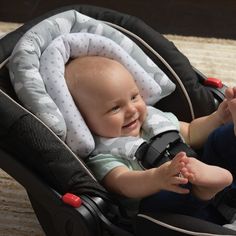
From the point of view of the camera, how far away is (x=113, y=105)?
118 cm

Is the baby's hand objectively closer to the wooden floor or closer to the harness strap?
the harness strap

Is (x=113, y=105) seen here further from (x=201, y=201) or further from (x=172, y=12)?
(x=172, y=12)

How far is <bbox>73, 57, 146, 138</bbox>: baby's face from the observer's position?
117cm

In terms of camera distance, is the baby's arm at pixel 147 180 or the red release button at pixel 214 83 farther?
the red release button at pixel 214 83

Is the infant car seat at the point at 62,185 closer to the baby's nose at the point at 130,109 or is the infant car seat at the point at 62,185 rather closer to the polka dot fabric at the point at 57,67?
the polka dot fabric at the point at 57,67

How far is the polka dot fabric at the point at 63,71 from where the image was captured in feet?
3.79

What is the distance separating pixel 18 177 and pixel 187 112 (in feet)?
1.56

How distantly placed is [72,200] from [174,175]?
0.19 meters

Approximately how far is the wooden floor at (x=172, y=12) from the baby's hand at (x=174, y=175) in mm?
1285

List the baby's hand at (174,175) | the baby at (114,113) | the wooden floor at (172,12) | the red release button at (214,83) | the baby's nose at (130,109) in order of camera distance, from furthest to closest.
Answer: the wooden floor at (172,12) < the red release button at (214,83) < the baby's nose at (130,109) < the baby at (114,113) < the baby's hand at (174,175)

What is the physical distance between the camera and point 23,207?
148 centimetres

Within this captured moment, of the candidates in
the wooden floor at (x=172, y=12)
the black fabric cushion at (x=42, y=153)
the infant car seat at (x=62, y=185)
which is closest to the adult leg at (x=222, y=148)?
the infant car seat at (x=62, y=185)

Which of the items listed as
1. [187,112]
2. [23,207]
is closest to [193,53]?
[187,112]

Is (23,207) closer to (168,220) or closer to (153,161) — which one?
(153,161)
